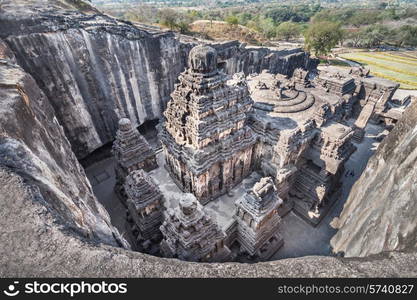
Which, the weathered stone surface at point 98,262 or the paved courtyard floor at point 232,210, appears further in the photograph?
the paved courtyard floor at point 232,210

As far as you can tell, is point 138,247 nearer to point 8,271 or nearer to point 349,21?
point 8,271

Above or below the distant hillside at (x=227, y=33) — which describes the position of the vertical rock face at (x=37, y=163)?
above

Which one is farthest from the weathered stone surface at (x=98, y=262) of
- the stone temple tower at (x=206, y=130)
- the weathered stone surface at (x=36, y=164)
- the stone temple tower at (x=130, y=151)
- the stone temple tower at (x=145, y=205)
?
the stone temple tower at (x=130, y=151)

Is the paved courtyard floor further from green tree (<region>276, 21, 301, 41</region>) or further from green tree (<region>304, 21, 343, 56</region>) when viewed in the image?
green tree (<region>276, 21, 301, 41</region>)

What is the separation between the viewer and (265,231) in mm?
12930

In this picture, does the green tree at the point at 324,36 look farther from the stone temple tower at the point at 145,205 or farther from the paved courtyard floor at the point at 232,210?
the stone temple tower at the point at 145,205

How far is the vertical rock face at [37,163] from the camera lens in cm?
539

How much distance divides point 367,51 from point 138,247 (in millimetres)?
77309

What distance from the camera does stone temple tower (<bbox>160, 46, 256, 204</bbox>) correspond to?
12.2m

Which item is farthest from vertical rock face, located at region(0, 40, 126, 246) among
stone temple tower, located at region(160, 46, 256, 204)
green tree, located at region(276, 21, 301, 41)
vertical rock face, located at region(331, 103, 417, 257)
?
green tree, located at region(276, 21, 301, 41)

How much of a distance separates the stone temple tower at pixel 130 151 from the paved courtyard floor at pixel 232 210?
1458 millimetres

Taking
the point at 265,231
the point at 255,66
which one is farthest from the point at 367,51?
the point at 265,231

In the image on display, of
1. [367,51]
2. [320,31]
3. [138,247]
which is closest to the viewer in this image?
[138,247]

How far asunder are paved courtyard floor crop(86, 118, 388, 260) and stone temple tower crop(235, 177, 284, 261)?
3.36 feet
